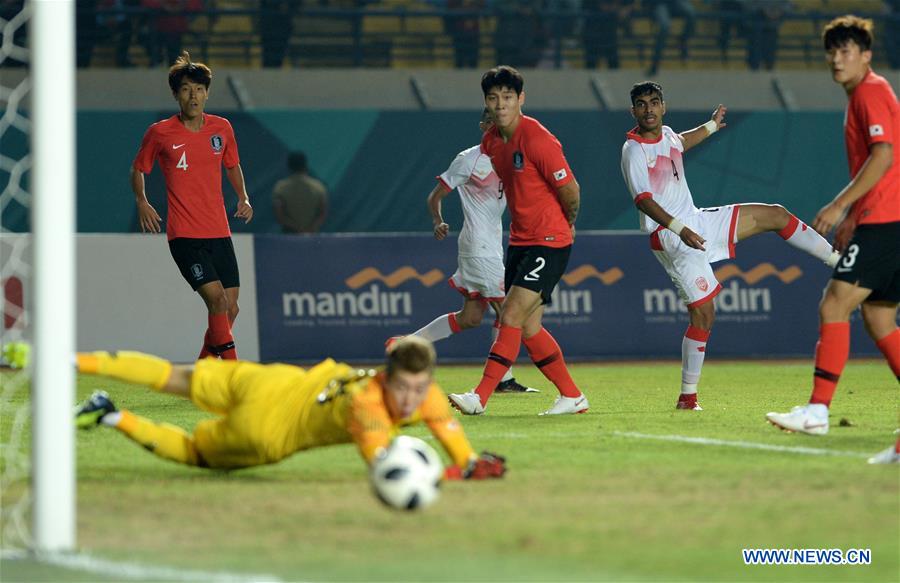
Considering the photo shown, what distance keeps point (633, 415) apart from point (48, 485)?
5.45 metres

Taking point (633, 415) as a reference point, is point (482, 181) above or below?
above

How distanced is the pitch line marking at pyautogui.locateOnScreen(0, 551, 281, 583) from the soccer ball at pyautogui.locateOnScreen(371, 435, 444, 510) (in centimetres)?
97

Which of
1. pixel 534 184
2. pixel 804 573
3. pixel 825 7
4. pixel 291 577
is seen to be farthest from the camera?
pixel 825 7

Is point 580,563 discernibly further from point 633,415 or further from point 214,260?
point 214,260

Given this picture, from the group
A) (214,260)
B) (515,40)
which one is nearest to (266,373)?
(214,260)

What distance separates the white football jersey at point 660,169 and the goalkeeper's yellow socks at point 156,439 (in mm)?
4525

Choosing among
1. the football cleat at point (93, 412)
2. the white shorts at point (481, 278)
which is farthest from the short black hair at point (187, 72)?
the football cleat at point (93, 412)

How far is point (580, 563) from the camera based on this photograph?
4.84 metres

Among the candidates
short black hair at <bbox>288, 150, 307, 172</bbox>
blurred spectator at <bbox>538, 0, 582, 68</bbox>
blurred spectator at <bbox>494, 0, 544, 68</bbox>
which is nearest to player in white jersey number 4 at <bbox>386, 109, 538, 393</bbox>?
short black hair at <bbox>288, 150, 307, 172</bbox>

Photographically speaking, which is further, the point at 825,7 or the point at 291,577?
the point at 825,7

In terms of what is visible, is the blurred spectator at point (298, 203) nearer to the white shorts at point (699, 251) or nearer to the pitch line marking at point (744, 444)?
the white shorts at point (699, 251)

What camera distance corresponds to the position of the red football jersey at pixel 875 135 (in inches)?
295

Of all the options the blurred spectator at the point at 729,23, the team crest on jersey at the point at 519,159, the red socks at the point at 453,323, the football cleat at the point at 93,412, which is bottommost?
the red socks at the point at 453,323

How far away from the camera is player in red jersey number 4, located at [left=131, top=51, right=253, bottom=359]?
11.2 meters
